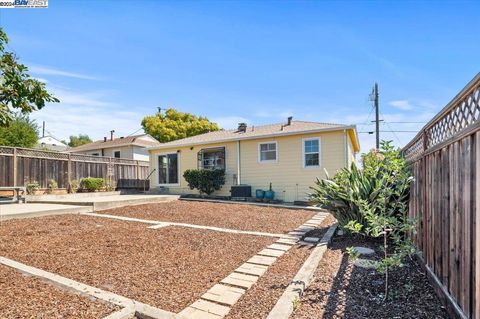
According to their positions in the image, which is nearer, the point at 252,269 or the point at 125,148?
the point at 252,269

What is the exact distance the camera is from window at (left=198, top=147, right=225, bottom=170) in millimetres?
14188

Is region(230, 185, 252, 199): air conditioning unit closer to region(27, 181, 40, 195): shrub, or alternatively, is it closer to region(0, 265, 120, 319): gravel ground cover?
region(27, 181, 40, 195): shrub

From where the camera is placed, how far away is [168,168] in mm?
16125

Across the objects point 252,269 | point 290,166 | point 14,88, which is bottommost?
point 252,269

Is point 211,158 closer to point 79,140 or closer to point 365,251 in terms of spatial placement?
point 365,251

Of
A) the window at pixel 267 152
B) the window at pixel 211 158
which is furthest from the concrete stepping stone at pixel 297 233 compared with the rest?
the window at pixel 211 158

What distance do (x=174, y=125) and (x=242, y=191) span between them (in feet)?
65.4

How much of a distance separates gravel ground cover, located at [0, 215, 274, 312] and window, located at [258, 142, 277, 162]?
23.6 ft

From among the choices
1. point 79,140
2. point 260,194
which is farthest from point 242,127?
point 79,140

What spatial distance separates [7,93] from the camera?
7.32ft

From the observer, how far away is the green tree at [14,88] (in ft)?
7.22

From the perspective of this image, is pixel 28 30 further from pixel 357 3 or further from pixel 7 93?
pixel 357 3

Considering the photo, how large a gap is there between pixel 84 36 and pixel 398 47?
1056 cm

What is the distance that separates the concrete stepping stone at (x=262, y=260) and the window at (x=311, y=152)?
26.4 ft
